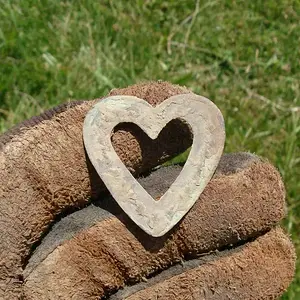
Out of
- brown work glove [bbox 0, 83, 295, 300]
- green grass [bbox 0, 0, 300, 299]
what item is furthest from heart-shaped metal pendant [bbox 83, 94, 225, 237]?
green grass [bbox 0, 0, 300, 299]

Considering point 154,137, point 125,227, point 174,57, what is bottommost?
point 174,57

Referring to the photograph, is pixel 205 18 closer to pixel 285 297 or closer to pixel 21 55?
pixel 21 55

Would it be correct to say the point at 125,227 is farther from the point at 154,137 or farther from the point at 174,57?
the point at 174,57

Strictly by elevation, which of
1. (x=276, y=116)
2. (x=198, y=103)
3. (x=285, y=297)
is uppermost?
(x=198, y=103)

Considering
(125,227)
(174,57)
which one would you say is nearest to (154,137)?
(125,227)

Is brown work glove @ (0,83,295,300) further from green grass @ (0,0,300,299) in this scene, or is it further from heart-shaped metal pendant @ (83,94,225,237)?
green grass @ (0,0,300,299)

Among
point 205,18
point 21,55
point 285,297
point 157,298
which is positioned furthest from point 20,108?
point 157,298
